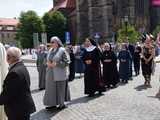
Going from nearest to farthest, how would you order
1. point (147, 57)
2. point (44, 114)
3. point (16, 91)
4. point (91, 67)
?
point (16, 91) < point (44, 114) < point (91, 67) < point (147, 57)

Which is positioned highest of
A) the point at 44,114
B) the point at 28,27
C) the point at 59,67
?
the point at 28,27

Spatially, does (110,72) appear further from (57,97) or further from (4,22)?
(4,22)

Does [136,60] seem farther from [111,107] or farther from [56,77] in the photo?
[56,77]

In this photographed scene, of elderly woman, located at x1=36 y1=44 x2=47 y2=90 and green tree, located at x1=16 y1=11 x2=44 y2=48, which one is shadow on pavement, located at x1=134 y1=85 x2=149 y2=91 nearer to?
elderly woman, located at x1=36 y1=44 x2=47 y2=90

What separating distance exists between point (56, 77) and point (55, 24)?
7610 cm

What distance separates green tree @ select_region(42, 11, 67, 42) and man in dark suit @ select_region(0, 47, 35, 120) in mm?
80301

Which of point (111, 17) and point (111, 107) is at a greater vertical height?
point (111, 17)

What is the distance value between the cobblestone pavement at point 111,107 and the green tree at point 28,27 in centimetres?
7576

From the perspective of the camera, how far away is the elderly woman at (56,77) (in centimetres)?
1289

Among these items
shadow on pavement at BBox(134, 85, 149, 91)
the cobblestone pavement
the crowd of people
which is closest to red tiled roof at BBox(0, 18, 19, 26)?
the crowd of people

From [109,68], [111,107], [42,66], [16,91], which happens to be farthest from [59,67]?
[42,66]

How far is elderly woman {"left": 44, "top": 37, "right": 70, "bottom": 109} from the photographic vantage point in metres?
12.9

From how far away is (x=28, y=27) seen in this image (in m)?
95.4

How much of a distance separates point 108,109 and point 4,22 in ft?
496
